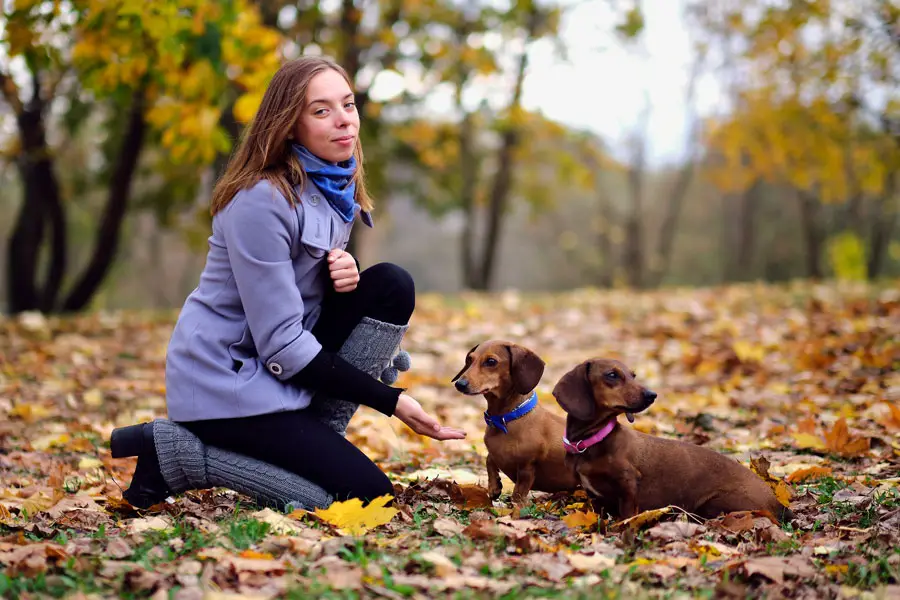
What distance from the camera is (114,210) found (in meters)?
11.0

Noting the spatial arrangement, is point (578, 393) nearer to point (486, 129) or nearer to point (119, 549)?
point (119, 549)

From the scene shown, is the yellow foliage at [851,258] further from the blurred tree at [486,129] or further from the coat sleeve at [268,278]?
the coat sleeve at [268,278]

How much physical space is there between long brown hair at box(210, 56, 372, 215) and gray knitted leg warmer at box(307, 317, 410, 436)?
0.59 meters

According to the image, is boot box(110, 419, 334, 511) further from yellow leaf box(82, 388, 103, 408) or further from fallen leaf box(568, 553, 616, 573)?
yellow leaf box(82, 388, 103, 408)

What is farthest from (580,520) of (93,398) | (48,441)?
(93,398)

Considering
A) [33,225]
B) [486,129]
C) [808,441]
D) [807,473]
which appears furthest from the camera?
[486,129]

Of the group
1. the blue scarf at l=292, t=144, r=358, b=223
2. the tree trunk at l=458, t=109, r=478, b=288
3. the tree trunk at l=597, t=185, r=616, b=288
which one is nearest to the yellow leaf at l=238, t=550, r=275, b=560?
the blue scarf at l=292, t=144, r=358, b=223

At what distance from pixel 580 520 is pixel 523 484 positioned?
0.31m

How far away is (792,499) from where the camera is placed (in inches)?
141

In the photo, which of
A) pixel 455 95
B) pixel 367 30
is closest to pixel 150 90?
pixel 367 30

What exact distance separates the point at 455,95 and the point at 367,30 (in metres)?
3.66

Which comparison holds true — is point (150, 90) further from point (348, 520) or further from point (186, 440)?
point (348, 520)

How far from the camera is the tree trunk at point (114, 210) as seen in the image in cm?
1055

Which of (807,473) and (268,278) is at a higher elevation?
(268,278)
